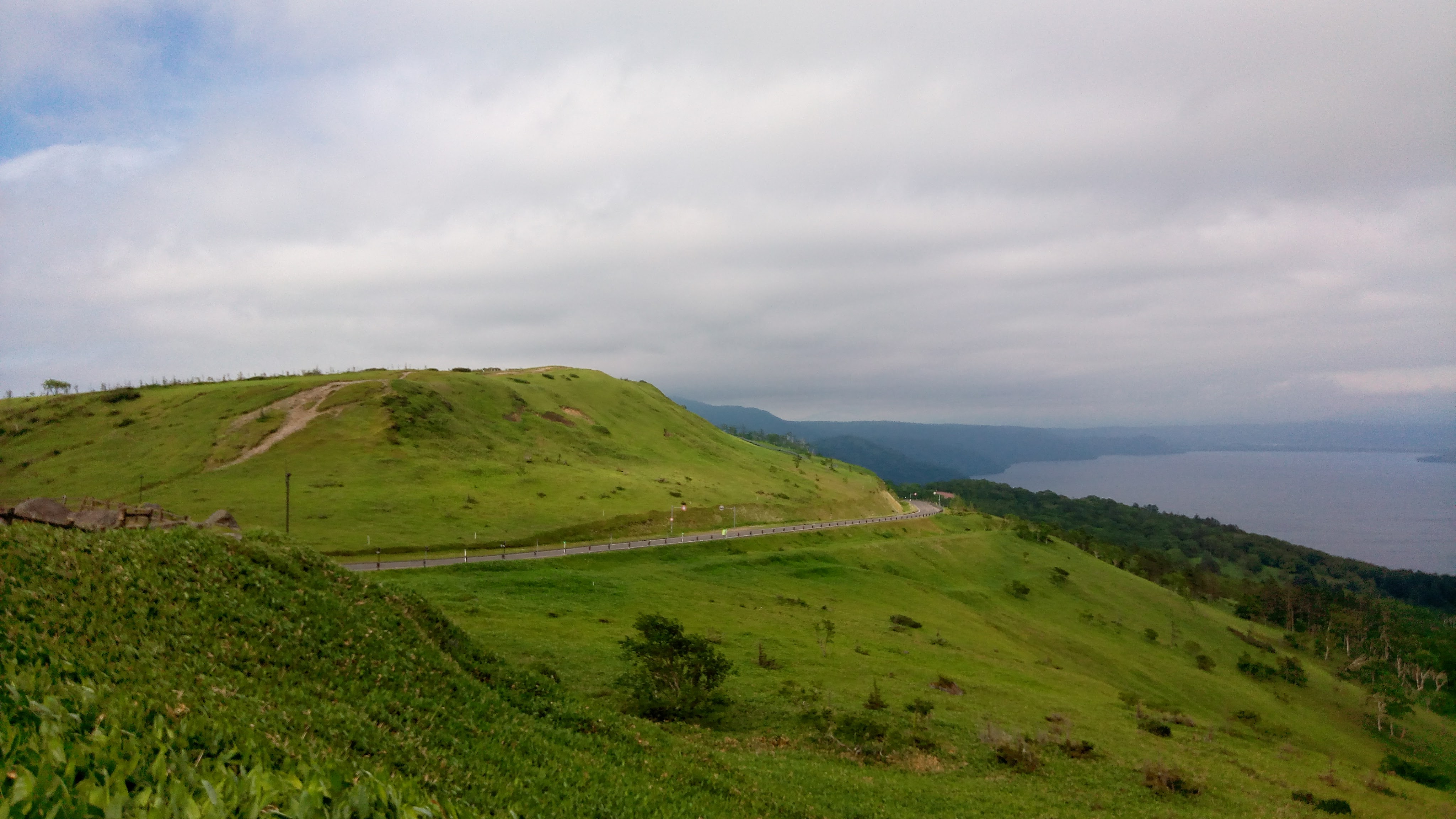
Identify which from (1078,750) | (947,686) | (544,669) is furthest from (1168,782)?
(544,669)

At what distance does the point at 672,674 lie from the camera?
112 ft

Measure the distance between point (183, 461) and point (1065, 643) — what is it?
122 metres

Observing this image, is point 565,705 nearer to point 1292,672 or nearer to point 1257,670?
point 1257,670

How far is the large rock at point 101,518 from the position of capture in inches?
1281

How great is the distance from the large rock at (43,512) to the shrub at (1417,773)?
314 ft

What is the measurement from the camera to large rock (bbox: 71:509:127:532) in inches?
1281

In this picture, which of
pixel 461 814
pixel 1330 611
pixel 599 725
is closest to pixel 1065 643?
pixel 599 725

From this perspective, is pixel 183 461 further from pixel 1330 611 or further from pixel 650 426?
pixel 1330 611

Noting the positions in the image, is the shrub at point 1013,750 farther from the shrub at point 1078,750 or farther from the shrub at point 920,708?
the shrub at point 920,708

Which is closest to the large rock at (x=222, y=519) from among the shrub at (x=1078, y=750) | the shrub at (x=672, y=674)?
the shrub at (x=672, y=674)

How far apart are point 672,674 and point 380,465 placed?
77.2 m

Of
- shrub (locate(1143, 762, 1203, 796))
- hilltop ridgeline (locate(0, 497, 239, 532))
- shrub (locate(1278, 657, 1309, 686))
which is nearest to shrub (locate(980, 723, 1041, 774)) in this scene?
shrub (locate(1143, 762, 1203, 796))

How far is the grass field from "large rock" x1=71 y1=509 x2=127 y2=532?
14.3 metres

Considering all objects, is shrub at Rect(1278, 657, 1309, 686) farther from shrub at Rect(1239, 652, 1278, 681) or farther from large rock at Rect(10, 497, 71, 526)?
large rock at Rect(10, 497, 71, 526)
